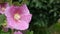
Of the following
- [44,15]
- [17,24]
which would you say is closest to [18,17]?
[17,24]

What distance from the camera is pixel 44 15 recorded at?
4.55 meters

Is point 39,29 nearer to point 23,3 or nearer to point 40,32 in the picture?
point 40,32

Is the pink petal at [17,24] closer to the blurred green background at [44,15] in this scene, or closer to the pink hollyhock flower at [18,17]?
the pink hollyhock flower at [18,17]

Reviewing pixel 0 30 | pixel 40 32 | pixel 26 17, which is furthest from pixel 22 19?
pixel 40 32

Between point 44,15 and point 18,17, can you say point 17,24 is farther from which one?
point 44,15

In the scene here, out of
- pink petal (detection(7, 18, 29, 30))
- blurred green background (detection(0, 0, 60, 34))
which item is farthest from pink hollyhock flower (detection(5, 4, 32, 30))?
blurred green background (detection(0, 0, 60, 34))

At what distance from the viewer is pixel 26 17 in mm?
1060

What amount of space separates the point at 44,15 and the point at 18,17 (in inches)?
137

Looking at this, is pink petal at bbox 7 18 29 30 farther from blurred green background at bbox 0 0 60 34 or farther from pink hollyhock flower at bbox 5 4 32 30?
blurred green background at bbox 0 0 60 34

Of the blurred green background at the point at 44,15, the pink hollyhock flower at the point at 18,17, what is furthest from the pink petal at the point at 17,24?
the blurred green background at the point at 44,15

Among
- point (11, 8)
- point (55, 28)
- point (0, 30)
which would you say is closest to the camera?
point (11, 8)

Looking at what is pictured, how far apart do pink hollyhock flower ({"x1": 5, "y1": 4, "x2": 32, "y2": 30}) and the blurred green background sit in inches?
128

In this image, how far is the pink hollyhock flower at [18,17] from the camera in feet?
3.26

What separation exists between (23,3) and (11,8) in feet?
0.18
